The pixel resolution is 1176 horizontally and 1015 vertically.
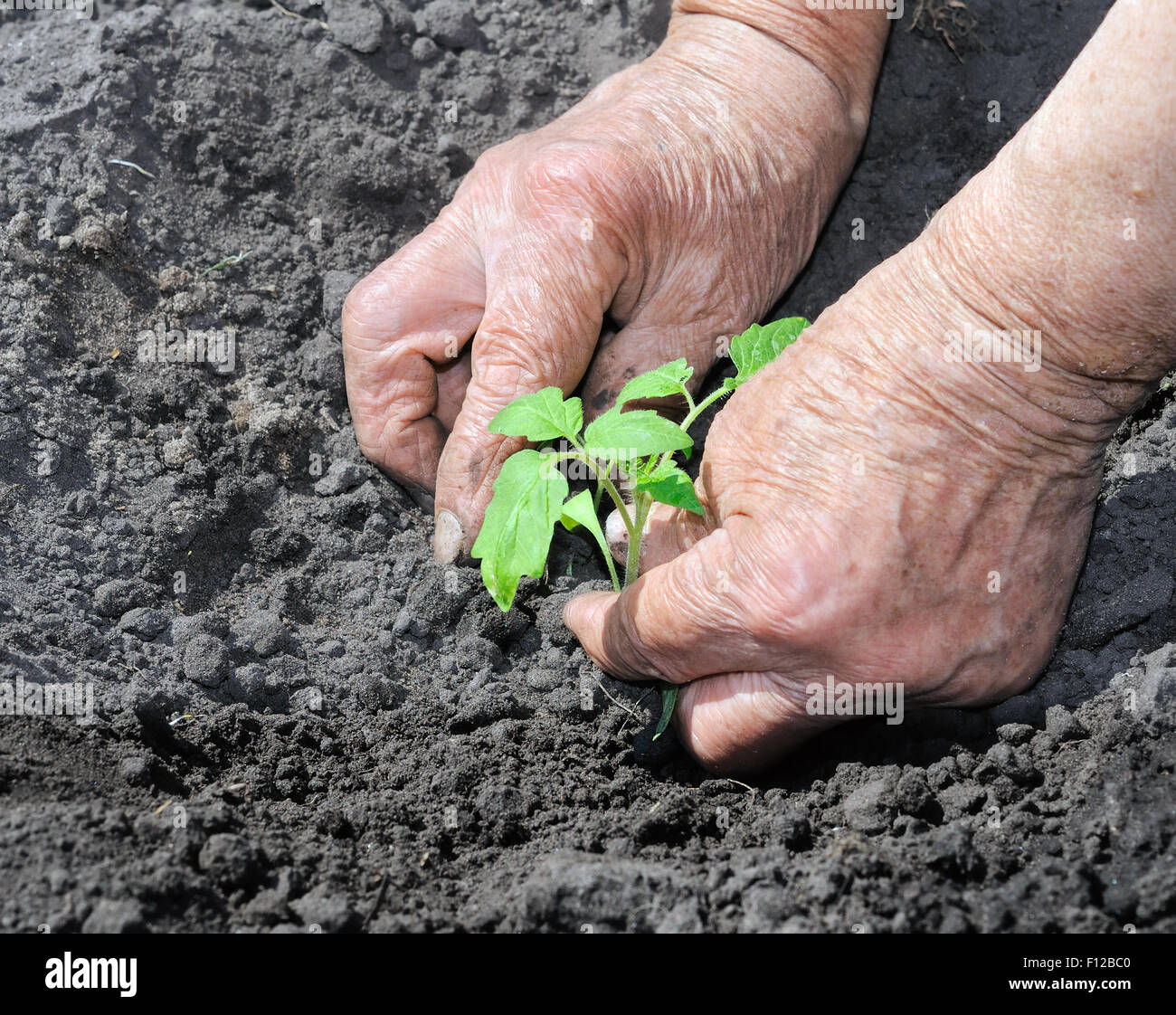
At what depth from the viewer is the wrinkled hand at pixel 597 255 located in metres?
3.17

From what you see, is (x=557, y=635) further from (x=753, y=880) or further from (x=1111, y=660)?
(x=1111, y=660)

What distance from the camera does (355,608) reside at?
327 centimetres

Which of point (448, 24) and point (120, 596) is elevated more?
point (448, 24)

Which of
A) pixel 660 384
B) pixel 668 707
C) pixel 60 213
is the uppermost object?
pixel 60 213

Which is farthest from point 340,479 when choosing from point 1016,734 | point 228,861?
point 1016,734

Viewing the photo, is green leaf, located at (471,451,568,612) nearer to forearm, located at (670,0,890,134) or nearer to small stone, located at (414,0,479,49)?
forearm, located at (670,0,890,134)

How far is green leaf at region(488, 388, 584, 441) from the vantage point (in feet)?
8.73

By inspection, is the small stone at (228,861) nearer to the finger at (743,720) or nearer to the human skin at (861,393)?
the human skin at (861,393)

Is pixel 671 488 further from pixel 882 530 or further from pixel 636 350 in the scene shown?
pixel 636 350

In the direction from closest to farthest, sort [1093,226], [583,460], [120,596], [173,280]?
[1093,226] → [583,460] → [120,596] → [173,280]

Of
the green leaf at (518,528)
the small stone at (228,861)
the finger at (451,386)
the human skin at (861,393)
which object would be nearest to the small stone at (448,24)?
the human skin at (861,393)

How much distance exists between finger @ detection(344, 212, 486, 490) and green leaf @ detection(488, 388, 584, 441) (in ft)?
2.78

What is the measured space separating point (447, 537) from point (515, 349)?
0.63 meters
